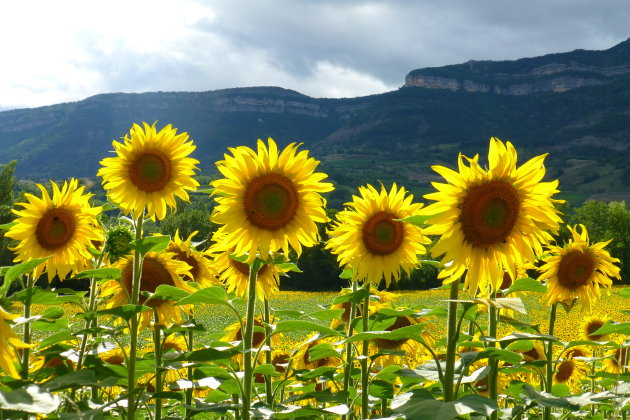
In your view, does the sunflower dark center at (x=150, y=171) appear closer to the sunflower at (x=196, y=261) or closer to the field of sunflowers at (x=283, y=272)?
the field of sunflowers at (x=283, y=272)

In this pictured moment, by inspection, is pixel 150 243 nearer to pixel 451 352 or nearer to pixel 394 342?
pixel 451 352

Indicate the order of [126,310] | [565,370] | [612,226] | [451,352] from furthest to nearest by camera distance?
[612,226]
[565,370]
[126,310]
[451,352]

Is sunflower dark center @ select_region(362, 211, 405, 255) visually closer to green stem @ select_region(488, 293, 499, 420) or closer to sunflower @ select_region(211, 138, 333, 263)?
sunflower @ select_region(211, 138, 333, 263)

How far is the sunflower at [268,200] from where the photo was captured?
11.1 ft

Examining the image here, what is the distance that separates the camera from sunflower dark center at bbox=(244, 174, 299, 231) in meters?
3.41

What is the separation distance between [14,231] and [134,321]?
1365 mm

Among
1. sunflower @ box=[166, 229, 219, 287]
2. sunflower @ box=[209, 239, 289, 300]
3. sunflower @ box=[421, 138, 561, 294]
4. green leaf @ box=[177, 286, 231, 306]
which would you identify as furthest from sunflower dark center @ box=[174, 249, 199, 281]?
sunflower @ box=[421, 138, 561, 294]

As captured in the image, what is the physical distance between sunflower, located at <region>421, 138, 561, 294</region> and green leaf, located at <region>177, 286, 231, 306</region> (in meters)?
1.10

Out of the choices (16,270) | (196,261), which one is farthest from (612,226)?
(16,270)

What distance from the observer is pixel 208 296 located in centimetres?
283

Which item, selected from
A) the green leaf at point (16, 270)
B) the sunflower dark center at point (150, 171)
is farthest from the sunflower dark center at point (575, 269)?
the green leaf at point (16, 270)

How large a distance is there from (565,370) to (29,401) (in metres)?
5.93

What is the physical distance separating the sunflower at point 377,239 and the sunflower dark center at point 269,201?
19.0 inches

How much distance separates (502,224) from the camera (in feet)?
9.25
